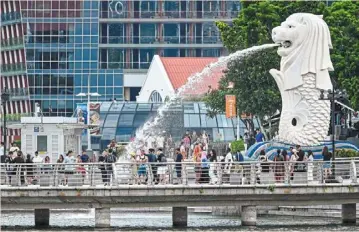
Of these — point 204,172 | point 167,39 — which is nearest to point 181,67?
point 167,39

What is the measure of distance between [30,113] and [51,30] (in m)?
7.46

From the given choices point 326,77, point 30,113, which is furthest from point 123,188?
point 30,113

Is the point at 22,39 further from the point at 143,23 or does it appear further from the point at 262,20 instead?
the point at 262,20

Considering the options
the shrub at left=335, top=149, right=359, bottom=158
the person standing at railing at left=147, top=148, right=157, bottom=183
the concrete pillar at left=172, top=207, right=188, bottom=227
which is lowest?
the concrete pillar at left=172, top=207, right=188, bottom=227

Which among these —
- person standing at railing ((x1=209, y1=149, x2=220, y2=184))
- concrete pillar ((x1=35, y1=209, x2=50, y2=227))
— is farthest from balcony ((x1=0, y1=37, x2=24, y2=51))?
person standing at railing ((x1=209, y1=149, x2=220, y2=184))

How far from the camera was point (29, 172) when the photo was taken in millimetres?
72438

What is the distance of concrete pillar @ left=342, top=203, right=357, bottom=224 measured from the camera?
74.9 metres

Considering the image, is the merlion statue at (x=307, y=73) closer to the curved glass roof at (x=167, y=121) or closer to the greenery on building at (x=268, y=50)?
the greenery on building at (x=268, y=50)

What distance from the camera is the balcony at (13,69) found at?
167750 millimetres

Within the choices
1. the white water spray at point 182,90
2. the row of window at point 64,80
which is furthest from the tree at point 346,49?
the row of window at point 64,80

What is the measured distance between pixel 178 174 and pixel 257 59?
33466 millimetres

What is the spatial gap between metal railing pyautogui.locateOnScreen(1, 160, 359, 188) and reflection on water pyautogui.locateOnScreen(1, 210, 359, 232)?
1656 mm

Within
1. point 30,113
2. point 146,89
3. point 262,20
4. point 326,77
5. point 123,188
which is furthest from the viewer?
point 30,113

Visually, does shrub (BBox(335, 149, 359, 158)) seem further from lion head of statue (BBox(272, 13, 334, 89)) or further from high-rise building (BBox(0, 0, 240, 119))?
high-rise building (BBox(0, 0, 240, 119))
